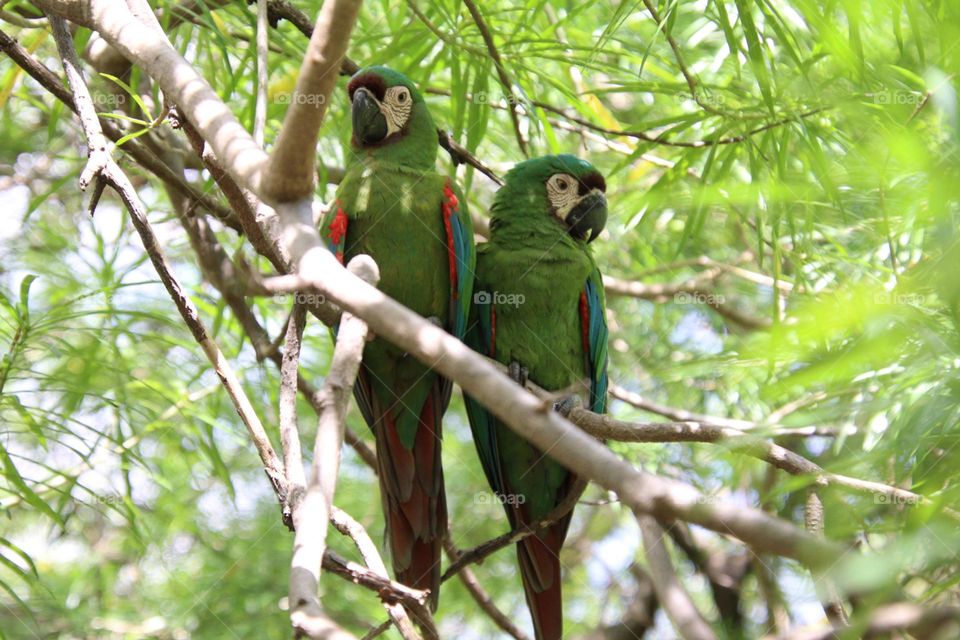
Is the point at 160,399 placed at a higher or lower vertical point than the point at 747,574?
higher

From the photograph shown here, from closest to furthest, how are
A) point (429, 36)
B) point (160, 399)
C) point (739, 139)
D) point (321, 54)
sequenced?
point (321, 54) → point (739, 139) → point (429, 36) → point (160, 399)

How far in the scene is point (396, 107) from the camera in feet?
8.54

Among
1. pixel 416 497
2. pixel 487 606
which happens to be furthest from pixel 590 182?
pixel 487 606

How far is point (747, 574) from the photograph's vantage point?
382 centimetres

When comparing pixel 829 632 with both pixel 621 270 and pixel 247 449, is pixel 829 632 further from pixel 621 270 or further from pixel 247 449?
pixel 247 449

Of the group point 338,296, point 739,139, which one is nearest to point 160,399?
point 739,139

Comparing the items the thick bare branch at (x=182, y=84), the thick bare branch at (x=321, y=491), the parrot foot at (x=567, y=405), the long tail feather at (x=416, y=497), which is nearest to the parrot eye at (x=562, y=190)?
the parrot foot at (x=567, y=405)

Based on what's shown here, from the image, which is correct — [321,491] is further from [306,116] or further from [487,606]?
[487,606]

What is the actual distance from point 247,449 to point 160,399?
45.5 inches

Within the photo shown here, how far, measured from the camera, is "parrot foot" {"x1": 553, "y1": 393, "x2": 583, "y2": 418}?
2.31 metres

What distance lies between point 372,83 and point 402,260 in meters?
0.49

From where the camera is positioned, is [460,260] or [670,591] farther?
[460,260]

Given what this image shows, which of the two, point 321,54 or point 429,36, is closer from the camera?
point 321,54

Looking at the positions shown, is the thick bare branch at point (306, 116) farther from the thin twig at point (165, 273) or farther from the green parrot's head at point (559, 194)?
the green parrot's head at point (559, 194)
